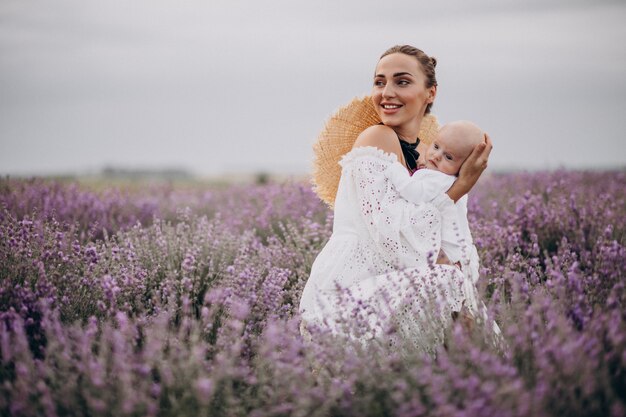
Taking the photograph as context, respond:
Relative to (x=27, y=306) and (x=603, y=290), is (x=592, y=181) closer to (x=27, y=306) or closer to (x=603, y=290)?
(x=603, y=290)

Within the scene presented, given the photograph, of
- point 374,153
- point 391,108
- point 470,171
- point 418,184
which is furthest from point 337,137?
point 470,171

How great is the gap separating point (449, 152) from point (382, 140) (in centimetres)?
33

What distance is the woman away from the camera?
8.99 feet

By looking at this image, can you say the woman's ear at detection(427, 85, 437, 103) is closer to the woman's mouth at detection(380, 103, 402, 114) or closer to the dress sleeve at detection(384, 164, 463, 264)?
the woman's mouth at detection(380, 103, 402, 114)

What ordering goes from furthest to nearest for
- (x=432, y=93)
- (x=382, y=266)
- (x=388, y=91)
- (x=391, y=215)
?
(x=432, y=93) → (x=388, y=91) → (x=382, y=266) → (x=391, y=215)

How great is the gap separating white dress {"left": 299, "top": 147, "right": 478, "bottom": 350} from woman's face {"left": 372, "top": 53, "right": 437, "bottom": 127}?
34 centimetres

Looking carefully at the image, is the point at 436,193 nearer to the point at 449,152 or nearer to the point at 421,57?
the point at 449,152

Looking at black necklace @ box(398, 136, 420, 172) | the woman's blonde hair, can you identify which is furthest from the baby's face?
the woman's blonde hair

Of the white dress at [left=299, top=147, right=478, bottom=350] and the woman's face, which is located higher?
the woman's face

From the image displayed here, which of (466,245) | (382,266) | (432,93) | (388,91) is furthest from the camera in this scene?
(432,93)

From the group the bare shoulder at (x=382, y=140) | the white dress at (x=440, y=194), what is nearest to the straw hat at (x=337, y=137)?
the bare shoulder at (x=382, y=140)

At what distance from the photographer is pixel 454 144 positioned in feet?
9.34

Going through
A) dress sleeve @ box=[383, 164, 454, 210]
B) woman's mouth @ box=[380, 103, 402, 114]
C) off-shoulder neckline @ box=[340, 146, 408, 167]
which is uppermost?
A: woman's mouth @ box=[380, 103, 402, 114]

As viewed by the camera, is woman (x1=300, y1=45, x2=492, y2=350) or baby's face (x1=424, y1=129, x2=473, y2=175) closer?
woman (x1=300, y1=45, x2=492, y2=350)
